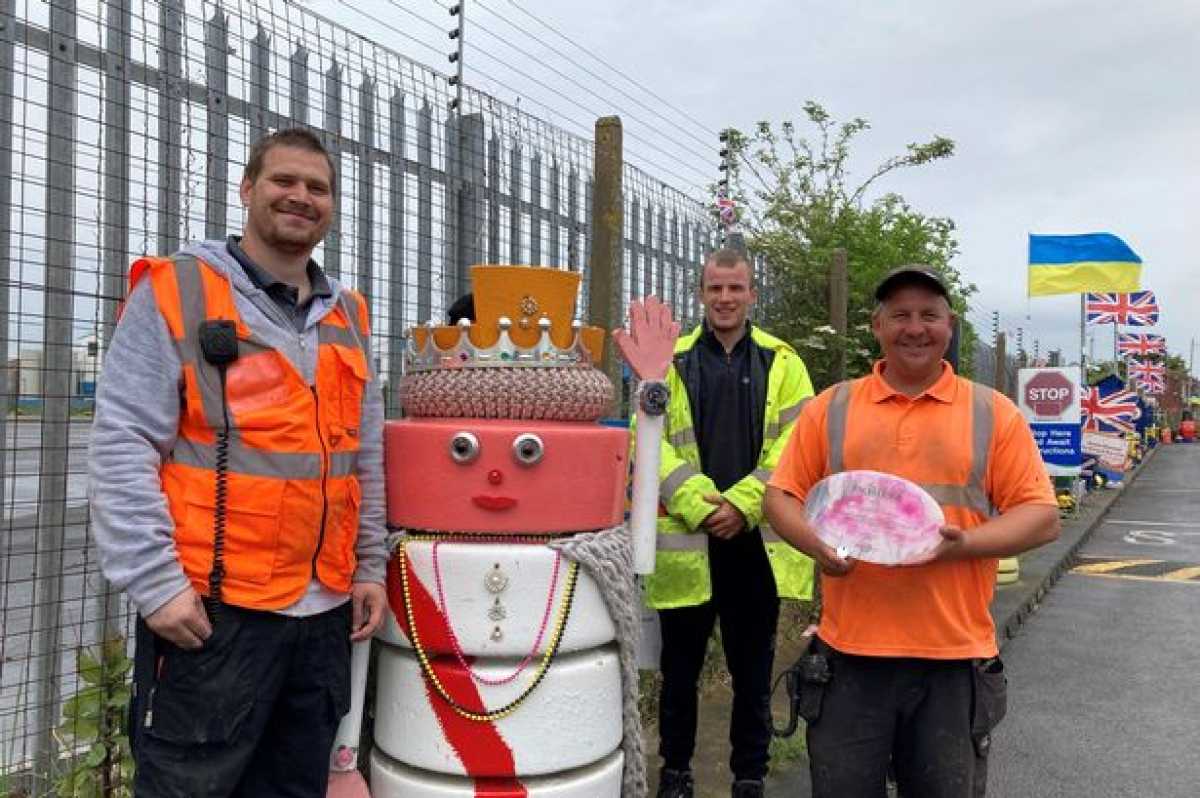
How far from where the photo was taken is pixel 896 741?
2.36 meters

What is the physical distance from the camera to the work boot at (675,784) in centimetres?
315

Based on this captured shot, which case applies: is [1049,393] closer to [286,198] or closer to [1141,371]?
[286,198]

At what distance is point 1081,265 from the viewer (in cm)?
1377

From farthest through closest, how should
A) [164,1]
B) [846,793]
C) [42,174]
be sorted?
[164,1], [42,174], [846,793]

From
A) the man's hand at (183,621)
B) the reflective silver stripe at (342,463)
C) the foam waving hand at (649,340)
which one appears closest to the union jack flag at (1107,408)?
the foam waving hand at (649,340)

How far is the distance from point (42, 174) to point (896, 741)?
2.62 m

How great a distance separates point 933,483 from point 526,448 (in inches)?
37.6

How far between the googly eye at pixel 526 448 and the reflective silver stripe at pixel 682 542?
0.84 metres

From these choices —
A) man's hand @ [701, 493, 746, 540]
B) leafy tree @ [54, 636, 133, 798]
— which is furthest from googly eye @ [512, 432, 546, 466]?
leafy tree @ [54, 636, 133, 798]

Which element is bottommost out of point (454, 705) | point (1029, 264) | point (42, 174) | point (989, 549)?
point (454, 705)

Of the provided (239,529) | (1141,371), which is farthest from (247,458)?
(1141,371)

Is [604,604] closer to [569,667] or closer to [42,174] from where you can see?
[569,667]

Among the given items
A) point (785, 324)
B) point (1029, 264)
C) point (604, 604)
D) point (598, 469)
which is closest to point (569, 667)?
point (604, 604)

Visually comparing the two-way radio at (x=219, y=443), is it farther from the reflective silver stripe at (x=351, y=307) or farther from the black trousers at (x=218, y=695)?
the reflective silver stripe at (x=351, y=307)
